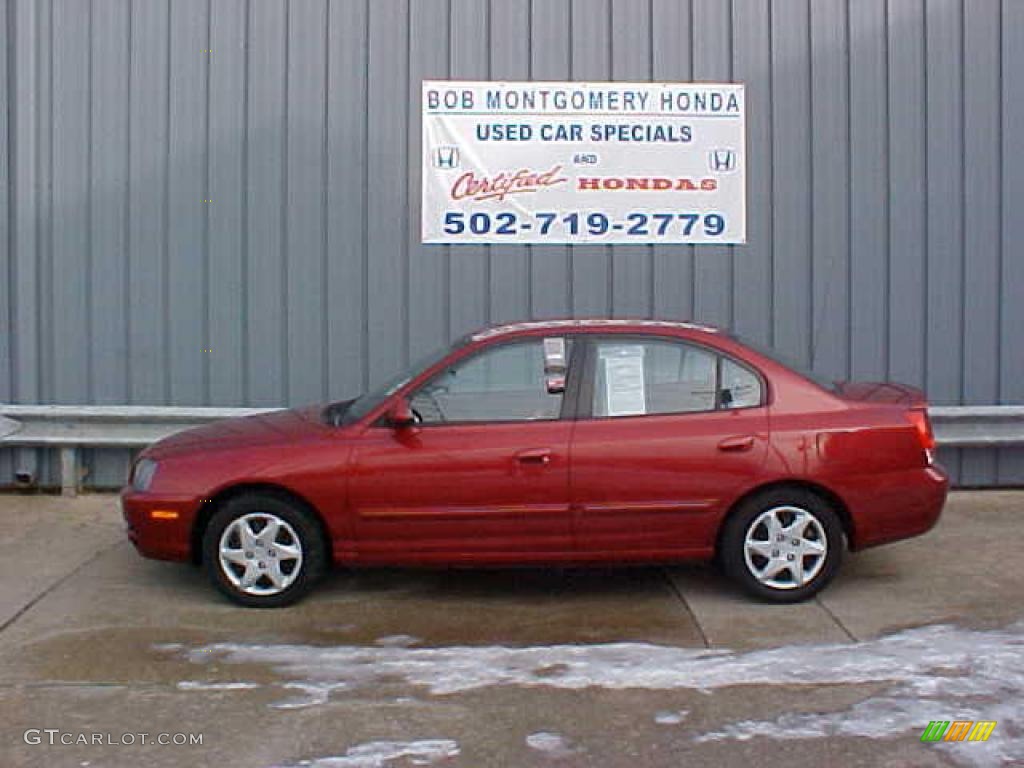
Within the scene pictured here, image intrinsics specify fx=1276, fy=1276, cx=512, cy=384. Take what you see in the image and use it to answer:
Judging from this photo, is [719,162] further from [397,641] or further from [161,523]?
[161,523]

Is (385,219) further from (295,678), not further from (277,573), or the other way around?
(295,678)

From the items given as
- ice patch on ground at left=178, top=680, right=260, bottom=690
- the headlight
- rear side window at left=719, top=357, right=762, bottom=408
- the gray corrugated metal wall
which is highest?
the gray corrugated metal wall

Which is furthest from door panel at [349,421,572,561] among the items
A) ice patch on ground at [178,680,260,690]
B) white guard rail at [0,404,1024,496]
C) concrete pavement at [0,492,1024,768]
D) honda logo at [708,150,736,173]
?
honda logo at [708,150,736,173]

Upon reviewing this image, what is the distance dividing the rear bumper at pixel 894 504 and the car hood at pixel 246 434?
292cm

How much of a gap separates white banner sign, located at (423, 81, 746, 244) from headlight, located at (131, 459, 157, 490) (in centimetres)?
352

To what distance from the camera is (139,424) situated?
983 cm

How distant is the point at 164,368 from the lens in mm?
9992

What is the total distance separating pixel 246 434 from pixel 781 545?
118 inches

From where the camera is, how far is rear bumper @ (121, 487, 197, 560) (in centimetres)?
682

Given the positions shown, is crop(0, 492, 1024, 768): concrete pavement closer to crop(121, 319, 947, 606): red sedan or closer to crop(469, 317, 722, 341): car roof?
crop(121, 319, 947, 606): red sedan

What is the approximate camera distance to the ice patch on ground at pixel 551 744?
492 cm

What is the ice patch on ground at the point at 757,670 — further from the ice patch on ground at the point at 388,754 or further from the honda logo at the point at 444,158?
the honda logo at the point at 444,158

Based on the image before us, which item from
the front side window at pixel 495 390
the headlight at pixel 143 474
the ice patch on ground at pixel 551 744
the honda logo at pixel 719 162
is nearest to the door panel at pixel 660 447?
the front side window at pixel 495 390

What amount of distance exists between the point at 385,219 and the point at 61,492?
333cm
